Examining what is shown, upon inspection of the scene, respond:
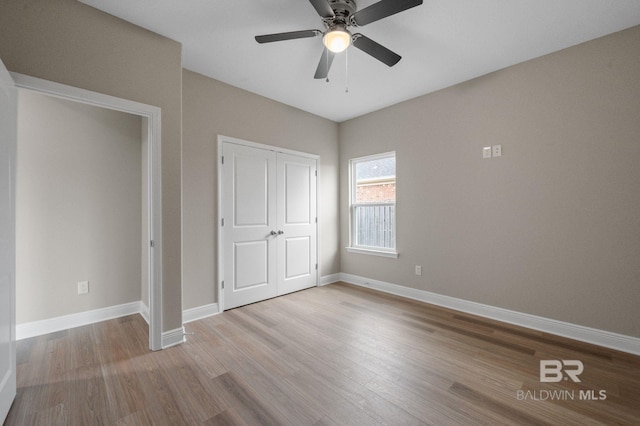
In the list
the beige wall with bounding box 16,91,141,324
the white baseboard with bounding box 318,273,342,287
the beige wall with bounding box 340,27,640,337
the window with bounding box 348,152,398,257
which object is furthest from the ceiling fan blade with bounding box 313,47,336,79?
the white baseboard with bounding box 318,273,342,287

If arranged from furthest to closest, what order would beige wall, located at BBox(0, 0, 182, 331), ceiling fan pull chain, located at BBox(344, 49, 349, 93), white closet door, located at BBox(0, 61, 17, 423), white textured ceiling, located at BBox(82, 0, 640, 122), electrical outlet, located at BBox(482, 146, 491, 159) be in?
electrical outlet, located at BBox(482, 146, 491, 159) → ceiling fan pull chain, located at BBox(344, 49, 349, 93) → white textured ceiling, located at BBox(82, 0, 640, 122) → beige wall, located at BBox(0, 0, 182, 331) → white closet door, located at BBox(0, 61, 17, 423)

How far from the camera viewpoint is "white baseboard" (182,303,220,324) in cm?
290

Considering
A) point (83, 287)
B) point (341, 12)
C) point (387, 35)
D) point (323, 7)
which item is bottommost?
point (83, 287)

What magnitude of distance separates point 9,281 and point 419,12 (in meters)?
3.36

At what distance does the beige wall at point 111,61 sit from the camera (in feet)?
5.97

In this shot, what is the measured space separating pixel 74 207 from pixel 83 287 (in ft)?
2.86

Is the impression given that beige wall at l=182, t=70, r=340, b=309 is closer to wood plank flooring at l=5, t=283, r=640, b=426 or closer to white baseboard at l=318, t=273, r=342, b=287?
wood plank flooring at l=5, t=283, r=640, b=426

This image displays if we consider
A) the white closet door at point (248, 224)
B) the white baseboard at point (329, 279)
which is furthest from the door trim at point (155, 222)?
the white baseboard at point (329, 279)

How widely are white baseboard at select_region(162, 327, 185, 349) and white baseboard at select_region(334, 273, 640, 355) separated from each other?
2.70 metres

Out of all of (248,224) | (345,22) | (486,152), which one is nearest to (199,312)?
(248,224)

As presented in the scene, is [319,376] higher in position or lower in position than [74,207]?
lower

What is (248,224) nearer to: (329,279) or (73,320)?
(329,279)

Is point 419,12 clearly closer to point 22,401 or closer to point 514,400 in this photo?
point 514,400

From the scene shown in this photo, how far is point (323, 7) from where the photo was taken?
5.73ft
